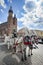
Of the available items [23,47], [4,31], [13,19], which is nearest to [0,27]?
[4,31]

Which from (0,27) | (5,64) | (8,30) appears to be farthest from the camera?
(0,27)

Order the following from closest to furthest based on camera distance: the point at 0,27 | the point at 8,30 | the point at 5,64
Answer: the point at 5,64 < the point at 8,30 < the point at 0,27

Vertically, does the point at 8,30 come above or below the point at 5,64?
above

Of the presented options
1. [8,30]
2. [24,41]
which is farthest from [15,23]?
[24,41]

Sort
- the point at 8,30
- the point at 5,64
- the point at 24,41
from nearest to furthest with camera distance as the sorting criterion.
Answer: the point at 5,64 < the point at 24,41 < the point at 8,30

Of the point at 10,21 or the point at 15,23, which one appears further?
the point at 15,23

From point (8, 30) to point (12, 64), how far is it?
26846 millimetres

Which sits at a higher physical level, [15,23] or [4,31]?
[15,23]

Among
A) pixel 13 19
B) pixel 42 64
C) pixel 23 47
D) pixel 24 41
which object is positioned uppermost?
pixel 13 19

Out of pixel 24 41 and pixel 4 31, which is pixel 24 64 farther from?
pixel 4 31

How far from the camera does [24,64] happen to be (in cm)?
256

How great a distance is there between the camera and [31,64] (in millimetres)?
2566

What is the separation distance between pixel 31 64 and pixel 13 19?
103 feet

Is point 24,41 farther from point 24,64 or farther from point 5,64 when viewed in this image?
point 5,64
